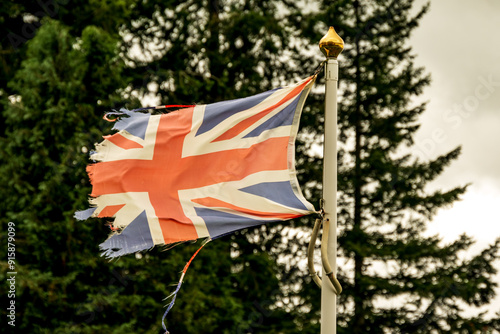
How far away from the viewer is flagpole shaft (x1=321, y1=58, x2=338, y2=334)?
474 centimetres

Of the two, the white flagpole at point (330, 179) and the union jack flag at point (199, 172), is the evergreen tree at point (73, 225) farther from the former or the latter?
the white flagpole at point (330, 179)

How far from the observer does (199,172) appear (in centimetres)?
562

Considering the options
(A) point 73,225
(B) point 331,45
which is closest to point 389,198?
(A) point 73,225

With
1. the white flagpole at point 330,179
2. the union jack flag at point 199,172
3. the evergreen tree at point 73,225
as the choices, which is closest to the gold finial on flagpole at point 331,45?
the white flagpole at point 330,179

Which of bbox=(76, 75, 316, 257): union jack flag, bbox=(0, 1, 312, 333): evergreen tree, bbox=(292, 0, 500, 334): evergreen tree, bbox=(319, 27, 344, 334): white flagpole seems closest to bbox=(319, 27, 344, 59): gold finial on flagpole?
bbox=(319, 27, 344, 334): white flagpole

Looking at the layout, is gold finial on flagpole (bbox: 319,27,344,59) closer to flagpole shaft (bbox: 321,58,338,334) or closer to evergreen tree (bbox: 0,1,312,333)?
flagpole shaft (bbox: 321,58,338,334)

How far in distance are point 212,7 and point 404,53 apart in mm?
5418

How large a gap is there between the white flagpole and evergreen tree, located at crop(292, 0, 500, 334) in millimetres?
12946

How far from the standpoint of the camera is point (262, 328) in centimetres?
1728

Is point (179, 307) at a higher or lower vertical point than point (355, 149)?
lower

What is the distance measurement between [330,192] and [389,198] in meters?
14.6

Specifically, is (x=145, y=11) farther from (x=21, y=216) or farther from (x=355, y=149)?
(x=21, y=216)

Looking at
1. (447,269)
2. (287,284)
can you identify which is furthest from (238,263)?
(447,269)

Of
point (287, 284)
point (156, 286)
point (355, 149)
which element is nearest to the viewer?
point (156, 286)
